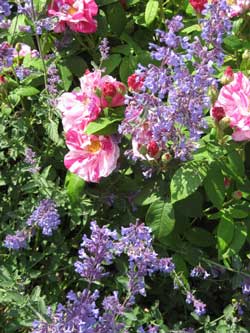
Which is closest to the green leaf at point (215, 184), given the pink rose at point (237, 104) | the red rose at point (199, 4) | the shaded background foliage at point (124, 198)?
the shaded background foliage at point (124, 198)

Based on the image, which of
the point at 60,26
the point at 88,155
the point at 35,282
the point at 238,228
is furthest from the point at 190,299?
the point at 60,26

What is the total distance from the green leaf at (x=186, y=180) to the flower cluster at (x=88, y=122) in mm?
173

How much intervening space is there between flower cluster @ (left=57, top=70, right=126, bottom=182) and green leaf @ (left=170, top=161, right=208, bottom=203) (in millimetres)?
173

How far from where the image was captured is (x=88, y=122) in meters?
1.69

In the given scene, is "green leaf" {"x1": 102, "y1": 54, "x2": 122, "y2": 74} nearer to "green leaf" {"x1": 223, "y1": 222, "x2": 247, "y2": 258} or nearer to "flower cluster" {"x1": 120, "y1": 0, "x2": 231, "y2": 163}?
"flower cluster" {"x1": 120, "y1": 0, "x2": 231, "y2": 163}

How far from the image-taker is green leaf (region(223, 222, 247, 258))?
69.5 inches

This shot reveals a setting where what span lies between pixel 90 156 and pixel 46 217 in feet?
0.66

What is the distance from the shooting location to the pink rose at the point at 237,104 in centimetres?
161

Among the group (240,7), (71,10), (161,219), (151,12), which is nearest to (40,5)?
(71,10)

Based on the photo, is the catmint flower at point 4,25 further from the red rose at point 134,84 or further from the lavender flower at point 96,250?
the lavender flower at point 96,250

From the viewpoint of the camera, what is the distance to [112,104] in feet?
5.60

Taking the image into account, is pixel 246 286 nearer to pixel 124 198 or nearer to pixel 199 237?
pixel 199 237

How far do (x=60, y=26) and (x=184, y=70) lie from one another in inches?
22.1

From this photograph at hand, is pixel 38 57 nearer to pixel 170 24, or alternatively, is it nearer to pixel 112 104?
pixel 112 104
